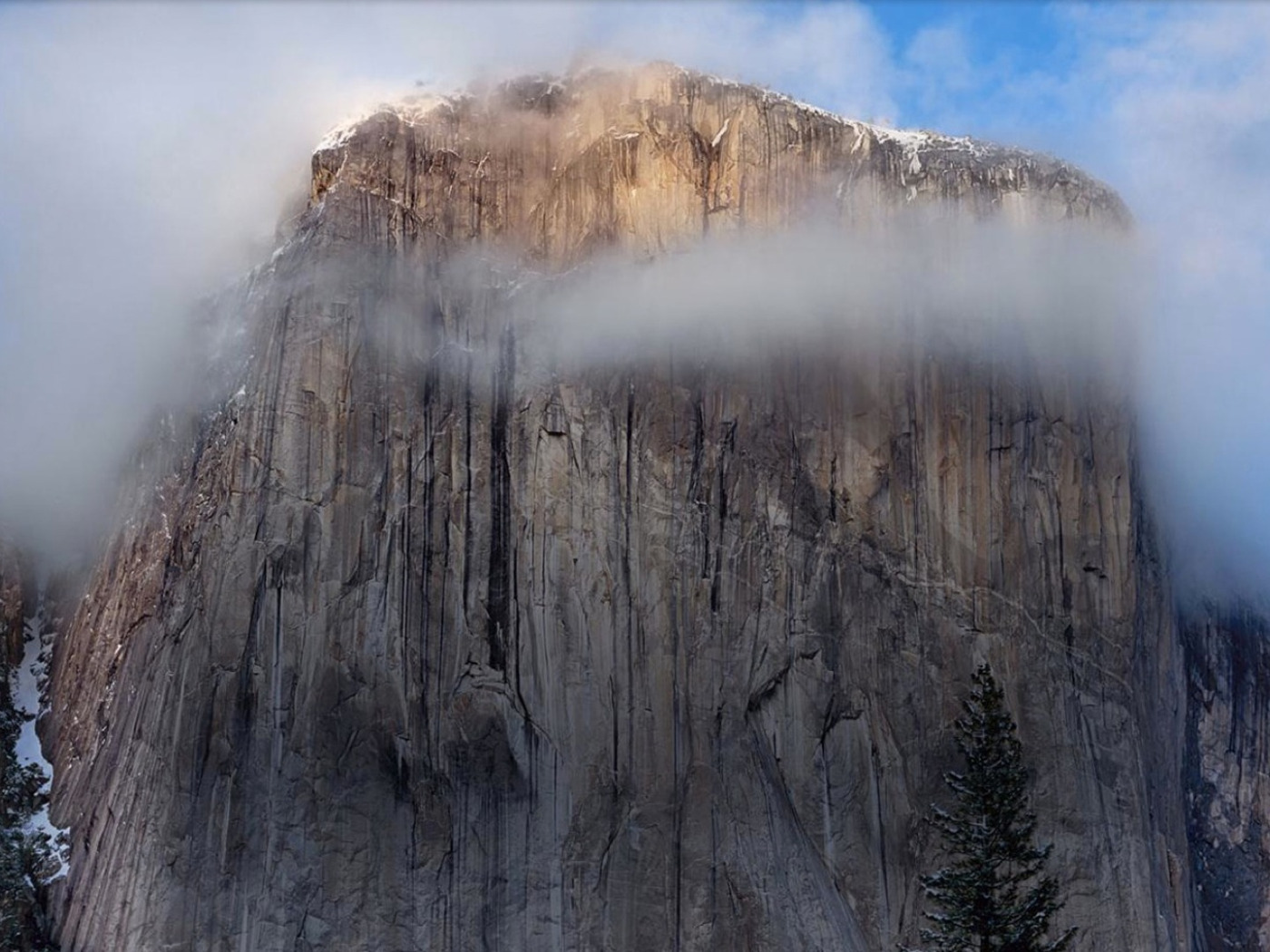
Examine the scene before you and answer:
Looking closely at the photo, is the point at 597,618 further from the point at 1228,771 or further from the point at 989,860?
the point at 1228,771

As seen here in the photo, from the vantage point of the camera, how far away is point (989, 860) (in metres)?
33.6

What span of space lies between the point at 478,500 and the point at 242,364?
7.83 meters

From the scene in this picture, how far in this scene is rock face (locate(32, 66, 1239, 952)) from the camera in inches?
1724

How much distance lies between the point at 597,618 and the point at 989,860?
15353mm

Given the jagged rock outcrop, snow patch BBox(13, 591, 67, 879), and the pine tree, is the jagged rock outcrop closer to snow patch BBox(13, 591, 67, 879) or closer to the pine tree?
the pine tree

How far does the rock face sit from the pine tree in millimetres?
10713

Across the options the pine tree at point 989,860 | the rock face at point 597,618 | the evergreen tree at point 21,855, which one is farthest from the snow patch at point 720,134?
the evergreen tree at point 21,855

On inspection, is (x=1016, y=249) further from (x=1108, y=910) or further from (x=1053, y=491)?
(x=1108, y=910)

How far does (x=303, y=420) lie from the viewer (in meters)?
46.9

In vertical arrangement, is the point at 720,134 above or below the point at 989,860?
above

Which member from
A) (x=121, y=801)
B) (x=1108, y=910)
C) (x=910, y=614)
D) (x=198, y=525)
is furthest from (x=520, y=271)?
(x=1108, y=910)

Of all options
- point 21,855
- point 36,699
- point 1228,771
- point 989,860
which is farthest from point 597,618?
point 1228,771

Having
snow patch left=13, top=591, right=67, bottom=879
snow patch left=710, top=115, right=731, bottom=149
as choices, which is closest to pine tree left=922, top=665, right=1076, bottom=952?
snow patch left=710, top=115, right=731, bottom=149

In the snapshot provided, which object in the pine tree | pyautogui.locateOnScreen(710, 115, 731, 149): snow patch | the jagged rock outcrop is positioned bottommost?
the pine tree
